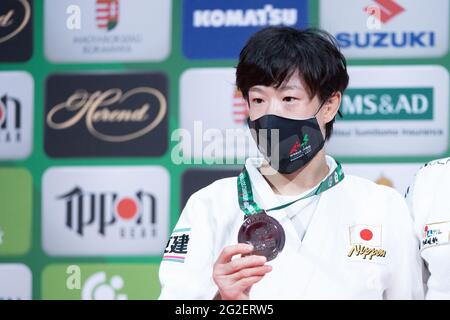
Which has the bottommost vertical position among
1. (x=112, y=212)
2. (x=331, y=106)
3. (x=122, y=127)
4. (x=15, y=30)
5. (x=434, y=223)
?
(x=112, y=212)

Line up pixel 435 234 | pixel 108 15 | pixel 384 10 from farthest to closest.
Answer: pixel 108 15 → pixel 384 10 → pixel 435 234

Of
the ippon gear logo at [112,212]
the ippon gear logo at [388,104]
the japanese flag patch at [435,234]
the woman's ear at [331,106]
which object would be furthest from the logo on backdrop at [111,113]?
the japanese flag patch at [435,234]

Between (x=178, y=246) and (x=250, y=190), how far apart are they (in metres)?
0.20

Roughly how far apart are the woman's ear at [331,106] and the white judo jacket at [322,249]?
0.16 m

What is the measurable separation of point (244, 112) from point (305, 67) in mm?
573

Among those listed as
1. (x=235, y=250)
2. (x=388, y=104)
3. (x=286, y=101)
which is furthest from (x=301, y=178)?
(x=388, y=104)

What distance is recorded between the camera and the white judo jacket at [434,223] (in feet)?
5.42

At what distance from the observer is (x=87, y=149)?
7.47 feet

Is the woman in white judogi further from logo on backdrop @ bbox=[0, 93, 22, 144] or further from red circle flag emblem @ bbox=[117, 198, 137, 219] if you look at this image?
logo on backdrop @ bbox=[0, 93, 22, 144]

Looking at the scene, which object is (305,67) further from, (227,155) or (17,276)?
(17,276)

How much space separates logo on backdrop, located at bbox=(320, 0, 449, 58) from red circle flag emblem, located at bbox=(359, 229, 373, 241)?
0.67 meters

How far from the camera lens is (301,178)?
172 centimetres

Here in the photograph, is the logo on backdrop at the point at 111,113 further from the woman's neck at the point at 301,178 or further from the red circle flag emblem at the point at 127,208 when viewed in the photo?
the woman's neck at the point at 301,178

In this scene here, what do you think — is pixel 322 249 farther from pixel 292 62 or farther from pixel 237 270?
pixel 292 62
